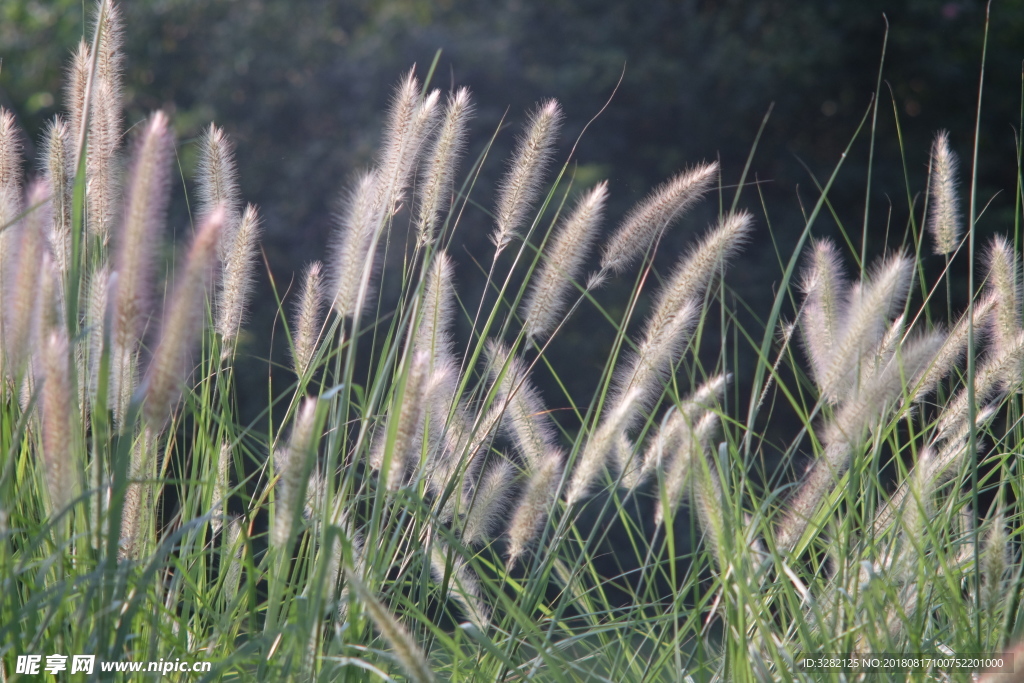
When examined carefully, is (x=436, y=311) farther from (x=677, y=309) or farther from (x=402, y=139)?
(x=677, y=309)

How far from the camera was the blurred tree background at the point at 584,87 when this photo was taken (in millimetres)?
5598

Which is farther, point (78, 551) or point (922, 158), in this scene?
point (922, 158)

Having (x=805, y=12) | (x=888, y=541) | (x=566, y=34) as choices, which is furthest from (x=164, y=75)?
(x=888, y=541)

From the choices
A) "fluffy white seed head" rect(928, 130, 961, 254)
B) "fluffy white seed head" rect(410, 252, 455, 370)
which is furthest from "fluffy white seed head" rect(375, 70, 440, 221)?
"fluffy white seed head" rect(928, 130, 961, 254)

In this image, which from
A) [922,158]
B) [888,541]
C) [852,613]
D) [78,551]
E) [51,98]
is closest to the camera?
[852,613]

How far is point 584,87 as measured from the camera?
6.07m

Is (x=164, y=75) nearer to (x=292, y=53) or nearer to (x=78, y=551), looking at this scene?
(x=292, y=53)

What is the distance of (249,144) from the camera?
19.2 ft

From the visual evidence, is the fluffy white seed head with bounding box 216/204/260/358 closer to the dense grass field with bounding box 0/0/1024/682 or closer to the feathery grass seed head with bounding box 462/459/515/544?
the dense grass field with bounding box 0/0/1024/682

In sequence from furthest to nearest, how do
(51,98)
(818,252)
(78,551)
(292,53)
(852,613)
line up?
(51,98), (292,53), (818,252), (78,551), (852,613)

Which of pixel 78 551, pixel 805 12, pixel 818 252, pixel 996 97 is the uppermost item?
pixel 805 12

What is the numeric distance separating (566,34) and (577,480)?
573 cm

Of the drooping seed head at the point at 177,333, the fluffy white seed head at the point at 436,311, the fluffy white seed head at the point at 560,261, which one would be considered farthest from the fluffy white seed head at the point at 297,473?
the fluffy white seed head at the point at 560,261

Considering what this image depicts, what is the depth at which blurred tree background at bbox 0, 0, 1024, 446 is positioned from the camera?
5.60m
